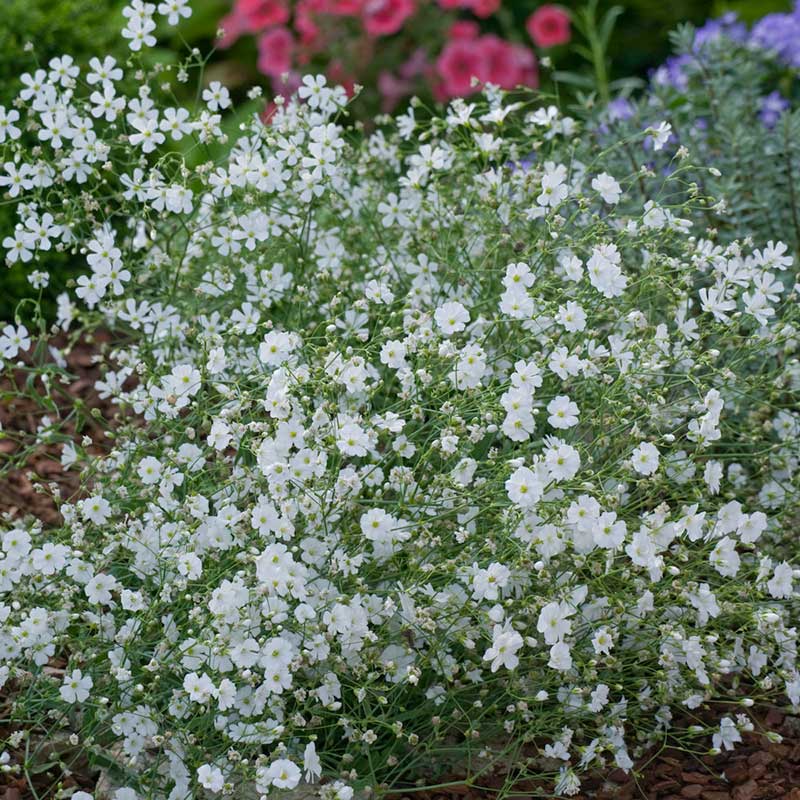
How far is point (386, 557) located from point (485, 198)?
0.98 m

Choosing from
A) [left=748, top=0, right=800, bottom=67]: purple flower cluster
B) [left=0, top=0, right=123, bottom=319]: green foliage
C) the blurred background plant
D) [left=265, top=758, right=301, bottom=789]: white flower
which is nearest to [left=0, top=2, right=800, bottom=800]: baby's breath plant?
[left=265, top=758, right=301, bottom=789]: white flower

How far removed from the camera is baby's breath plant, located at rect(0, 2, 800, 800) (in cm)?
233

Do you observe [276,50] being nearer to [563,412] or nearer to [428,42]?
[428,42]

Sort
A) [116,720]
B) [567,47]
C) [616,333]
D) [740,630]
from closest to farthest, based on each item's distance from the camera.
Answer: [116,720]
[740,630]
[616,333]
[567,47]

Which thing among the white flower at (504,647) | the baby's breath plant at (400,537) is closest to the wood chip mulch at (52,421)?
the baby's breath plant at (400,537)

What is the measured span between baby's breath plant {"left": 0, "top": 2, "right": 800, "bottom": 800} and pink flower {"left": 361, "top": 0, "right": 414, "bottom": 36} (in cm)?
337

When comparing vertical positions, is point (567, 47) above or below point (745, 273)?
above

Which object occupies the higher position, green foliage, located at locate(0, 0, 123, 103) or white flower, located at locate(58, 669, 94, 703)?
green foliage, located at locate(0, 0, 123, 103)

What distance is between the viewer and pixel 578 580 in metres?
2.65

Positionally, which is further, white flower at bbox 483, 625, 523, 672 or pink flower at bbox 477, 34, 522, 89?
pink flower at bbox 477, 34, 522, 89

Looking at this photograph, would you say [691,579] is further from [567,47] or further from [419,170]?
[567,47]

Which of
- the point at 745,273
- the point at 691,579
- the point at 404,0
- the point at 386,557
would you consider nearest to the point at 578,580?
the point at 691,579

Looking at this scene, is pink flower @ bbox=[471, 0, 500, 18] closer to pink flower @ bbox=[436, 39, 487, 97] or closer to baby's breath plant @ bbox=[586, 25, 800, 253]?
pink flower @ bbox=[436, 39, 487, 97]

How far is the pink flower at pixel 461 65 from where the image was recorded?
6172 mm
